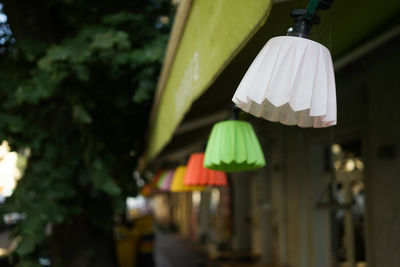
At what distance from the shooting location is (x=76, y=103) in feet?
18.9

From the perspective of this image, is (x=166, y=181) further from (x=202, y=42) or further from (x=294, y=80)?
(x=294, y=80)

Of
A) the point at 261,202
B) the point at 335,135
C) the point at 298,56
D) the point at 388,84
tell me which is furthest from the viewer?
the point at 261,202

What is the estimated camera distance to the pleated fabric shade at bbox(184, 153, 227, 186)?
11.3ft

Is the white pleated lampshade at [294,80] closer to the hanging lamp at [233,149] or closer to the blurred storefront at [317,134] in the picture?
the blurred storefront at [317,134]

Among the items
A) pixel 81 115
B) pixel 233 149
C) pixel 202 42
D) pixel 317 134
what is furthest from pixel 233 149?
pixel 317 134

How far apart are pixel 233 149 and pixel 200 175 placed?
44.7 inches

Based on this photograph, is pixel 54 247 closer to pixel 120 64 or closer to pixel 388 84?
pixel 120 64

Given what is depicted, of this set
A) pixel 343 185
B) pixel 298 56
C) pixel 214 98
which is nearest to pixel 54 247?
pixel 343 185

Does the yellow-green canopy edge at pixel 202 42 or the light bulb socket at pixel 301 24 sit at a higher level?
the yellow-green canopy edge at pixel 202 42

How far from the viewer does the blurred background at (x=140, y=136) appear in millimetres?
4027

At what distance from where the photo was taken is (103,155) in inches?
252

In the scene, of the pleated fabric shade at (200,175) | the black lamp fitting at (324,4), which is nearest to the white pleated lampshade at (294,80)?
the black lamp fitting at (324,4)

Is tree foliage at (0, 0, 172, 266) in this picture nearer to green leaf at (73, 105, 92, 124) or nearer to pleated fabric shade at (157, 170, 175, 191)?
green leaf at (73, 105, 92, 124)

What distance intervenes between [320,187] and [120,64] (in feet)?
11.0
